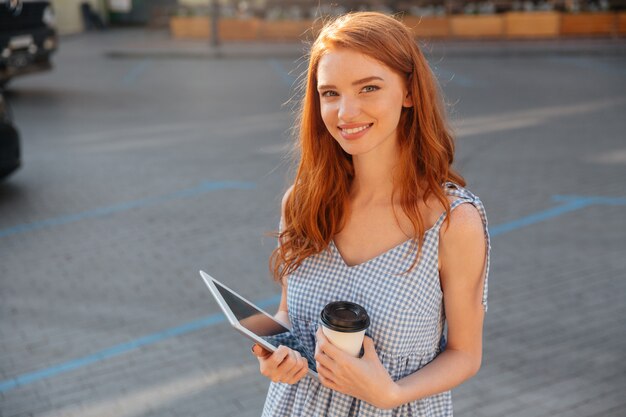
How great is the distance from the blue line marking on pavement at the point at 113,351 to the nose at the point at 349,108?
306cm

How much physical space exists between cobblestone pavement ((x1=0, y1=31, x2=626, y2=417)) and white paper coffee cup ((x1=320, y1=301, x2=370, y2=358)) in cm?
184

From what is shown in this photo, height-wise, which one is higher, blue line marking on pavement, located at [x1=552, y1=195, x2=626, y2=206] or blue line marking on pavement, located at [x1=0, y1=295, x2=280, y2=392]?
blue line marking on pavement, located at [x1=0, y1=295, x2=280, y2=392]

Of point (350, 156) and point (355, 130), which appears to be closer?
point (355, 130)

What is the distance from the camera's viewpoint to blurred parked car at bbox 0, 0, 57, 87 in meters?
12.5

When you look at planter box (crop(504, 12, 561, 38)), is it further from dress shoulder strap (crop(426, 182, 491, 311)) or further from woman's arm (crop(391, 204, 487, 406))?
woman's arm (crop(391, 204, 487, 406))

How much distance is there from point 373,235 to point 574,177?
21.6 feet

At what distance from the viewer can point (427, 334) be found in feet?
6.62

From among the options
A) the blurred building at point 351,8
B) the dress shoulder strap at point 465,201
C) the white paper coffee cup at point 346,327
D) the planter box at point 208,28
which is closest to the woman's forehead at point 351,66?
the dress shoulder strap at point 465,201

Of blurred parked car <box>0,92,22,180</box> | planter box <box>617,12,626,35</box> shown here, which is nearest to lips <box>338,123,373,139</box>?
blurred parked car <box>0,92,22,180</box>

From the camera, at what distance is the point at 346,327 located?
1.75 m

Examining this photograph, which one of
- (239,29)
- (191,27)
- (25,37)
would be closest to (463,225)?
(25,37)

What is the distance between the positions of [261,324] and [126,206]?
5.50 meters

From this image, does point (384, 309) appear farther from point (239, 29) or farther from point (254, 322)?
point (239, 29)

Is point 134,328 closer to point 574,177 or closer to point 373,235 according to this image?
point 373,235
